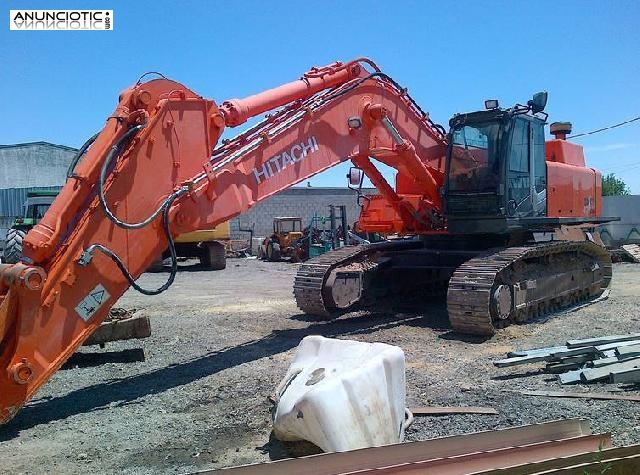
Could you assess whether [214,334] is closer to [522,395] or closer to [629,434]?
[522,395]

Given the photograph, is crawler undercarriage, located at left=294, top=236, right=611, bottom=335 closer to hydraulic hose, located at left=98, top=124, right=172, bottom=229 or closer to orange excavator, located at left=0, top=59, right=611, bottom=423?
orange excavator, located at left=0, top=59, right=611, bottom=423

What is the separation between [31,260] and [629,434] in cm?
474

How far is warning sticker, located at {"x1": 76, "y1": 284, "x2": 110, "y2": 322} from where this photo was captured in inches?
216

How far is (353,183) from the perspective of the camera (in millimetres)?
9688

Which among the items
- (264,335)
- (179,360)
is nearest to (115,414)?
(179,360)

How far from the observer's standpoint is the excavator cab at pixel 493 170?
9375 mm

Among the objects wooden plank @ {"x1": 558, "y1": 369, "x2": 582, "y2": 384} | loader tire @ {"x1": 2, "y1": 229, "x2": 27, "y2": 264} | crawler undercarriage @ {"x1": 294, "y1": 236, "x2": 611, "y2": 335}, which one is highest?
loader tire @ {"x1": 2, "y1": 229, "x2": 27, "y2": 264}

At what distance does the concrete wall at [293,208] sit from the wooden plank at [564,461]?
34523 millimetres

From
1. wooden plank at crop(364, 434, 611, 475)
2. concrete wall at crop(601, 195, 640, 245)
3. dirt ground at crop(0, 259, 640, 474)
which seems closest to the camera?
wooden plank at crop(364, 434, 611, 475)

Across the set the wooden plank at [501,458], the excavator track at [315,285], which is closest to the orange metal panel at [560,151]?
the excavator track at [315,285]

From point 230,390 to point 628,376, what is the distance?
3.64 meters

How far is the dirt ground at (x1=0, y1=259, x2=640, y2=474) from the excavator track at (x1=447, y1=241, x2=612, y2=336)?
0.29 metres

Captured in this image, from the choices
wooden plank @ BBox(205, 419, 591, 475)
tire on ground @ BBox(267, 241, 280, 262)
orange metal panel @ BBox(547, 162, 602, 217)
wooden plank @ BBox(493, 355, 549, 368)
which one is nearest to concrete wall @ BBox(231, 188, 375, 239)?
tire on ground @ BBox(267, 241, 280, 262)

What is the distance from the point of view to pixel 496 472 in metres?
3.32
